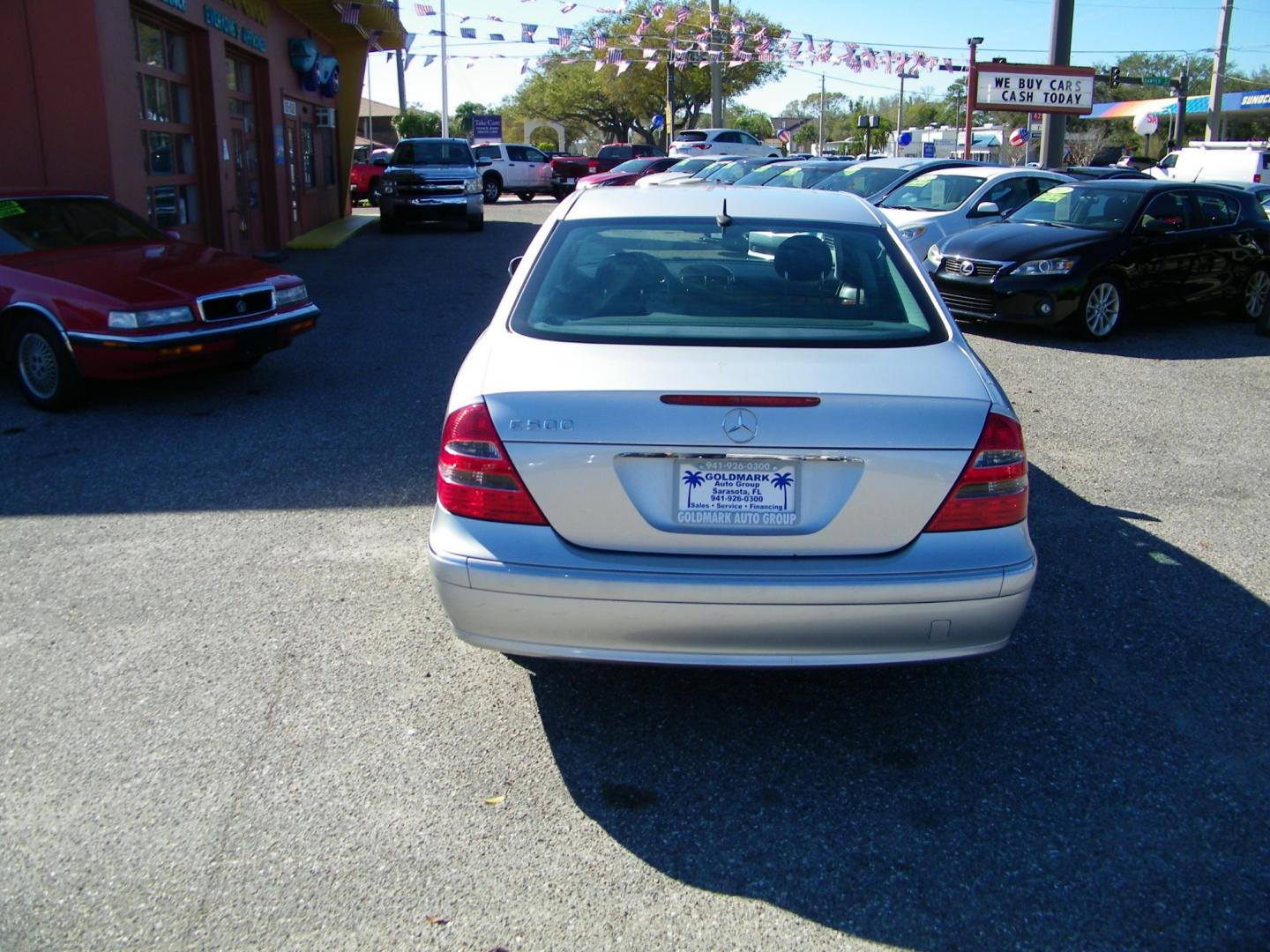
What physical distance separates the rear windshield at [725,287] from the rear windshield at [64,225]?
18.2ft

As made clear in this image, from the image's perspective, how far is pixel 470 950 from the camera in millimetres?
2689

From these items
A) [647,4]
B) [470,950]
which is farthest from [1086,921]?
[647,4]

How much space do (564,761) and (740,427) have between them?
118cm

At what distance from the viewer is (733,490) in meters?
3.17

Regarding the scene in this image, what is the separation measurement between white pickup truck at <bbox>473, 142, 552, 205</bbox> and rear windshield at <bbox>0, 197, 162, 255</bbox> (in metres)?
26.0

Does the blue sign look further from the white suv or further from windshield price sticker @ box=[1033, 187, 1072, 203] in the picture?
windshield price sticker @ box=[1033, 187, 1072, 203]

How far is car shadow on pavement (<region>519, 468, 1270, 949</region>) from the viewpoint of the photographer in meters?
2.87

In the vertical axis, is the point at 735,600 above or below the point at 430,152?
below

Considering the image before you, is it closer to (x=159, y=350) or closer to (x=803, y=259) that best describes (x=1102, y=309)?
(x=803, y=259)

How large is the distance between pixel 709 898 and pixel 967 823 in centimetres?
80

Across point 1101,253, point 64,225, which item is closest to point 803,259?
point 64,225

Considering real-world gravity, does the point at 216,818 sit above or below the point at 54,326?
below

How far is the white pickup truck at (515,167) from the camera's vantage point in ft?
113

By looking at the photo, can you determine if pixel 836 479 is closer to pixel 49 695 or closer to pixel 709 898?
pixel 709 898
